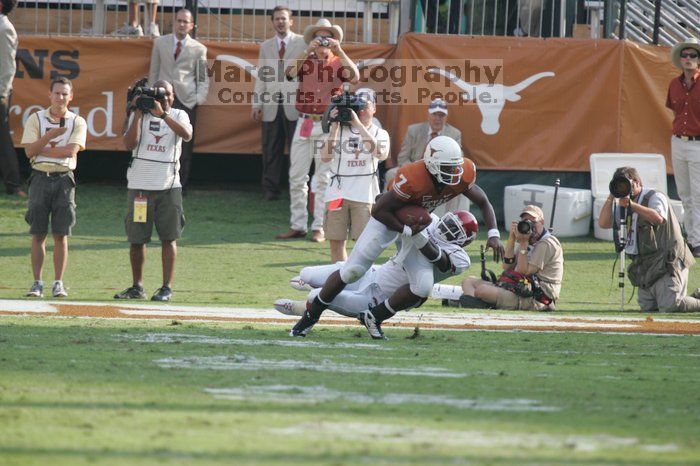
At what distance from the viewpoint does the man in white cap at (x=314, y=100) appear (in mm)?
13172

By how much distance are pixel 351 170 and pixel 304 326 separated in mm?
3536

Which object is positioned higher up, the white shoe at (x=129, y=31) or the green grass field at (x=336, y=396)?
the white shoe at (x=129, y=31)

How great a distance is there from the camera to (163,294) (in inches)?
419

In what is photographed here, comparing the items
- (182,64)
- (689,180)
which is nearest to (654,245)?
(689,180)

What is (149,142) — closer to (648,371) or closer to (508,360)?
(508,360)

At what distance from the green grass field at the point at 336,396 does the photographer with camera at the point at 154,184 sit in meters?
1.98

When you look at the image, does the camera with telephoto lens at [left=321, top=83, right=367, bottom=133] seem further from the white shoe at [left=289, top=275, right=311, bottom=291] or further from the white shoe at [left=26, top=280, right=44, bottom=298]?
the white shoe at [left=26, top=280, right=44, bottom=298]

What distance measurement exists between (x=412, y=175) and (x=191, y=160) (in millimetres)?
8066

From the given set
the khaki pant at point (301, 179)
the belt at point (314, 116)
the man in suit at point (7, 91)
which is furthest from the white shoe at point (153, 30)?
the belt at point (314, 116)

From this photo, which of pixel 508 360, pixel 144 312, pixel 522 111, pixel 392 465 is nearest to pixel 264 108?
pixel 522 111

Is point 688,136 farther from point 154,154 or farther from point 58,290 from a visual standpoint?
point 58,290

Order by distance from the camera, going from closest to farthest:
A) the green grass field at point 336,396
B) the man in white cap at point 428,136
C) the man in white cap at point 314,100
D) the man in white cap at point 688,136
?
the green grass field at point 336,396
the man in white cap at point 314,100
the man in white cap at point 688,136
the man in white cap at point 428,136
